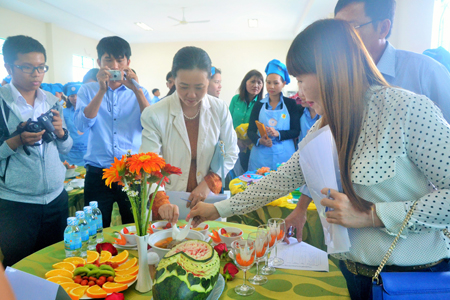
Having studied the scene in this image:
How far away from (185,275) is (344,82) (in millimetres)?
742

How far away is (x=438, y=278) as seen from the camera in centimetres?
77

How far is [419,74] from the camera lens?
1.51m

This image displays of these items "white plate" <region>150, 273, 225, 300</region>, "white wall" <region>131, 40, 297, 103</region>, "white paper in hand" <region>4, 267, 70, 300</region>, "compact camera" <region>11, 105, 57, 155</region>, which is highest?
"white wall" <region>131, 40, 297, 103</region>

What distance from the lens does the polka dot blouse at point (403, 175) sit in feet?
2.70

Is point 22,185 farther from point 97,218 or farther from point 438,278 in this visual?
point 438,278

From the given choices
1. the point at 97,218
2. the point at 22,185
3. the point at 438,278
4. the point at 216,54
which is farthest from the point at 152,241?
the point at 216,54

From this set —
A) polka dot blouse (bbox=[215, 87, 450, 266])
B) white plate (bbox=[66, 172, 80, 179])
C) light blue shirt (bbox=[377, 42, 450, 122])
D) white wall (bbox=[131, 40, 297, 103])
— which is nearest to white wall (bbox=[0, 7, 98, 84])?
white wall (bbox=[131, 40, 297, 103])

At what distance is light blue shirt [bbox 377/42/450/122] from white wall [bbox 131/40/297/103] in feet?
33.8

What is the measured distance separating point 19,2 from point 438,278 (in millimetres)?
9431

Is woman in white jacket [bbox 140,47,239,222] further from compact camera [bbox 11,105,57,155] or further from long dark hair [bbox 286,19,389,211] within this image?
long dark hair [bbox 286,19,389,211]

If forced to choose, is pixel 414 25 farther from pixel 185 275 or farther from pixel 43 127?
pixel 185 275

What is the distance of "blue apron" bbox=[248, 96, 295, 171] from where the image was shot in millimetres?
3305

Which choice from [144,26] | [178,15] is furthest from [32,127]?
[144,26]

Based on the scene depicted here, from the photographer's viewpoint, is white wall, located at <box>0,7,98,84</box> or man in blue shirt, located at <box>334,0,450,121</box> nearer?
man in blue shirt, located at <box>334,0,450,121</box>
